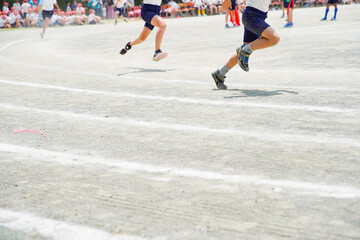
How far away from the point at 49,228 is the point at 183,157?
63.5 inches

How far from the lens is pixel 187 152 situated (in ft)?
15.4

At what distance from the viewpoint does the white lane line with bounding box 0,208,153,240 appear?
3012mm

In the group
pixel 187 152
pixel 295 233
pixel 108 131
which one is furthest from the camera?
pixel 108 131

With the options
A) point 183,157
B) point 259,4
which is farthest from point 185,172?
point 259,4

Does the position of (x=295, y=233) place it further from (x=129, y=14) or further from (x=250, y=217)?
(x=129, y=14)

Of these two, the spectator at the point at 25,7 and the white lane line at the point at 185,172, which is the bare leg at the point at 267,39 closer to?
the white lane line at the point at 185,172

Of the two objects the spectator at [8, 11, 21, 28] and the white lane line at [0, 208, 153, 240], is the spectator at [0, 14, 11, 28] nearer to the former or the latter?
the spectator at [8, 11, 21, 28]

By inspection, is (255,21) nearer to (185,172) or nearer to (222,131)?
(222,131)

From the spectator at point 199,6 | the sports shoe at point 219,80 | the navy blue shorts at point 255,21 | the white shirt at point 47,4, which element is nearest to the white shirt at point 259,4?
the navy blue shorts at point 255,21

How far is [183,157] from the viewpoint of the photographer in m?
4.53

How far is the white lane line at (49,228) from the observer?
3012mm

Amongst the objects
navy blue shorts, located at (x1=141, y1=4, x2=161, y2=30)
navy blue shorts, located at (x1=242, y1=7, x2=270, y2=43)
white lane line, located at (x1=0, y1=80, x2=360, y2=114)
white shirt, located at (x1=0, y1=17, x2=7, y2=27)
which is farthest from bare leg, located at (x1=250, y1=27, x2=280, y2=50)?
white shirt, located at (x1=0, y1=17, x2=7, y2=27)

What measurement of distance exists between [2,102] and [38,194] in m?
4.15

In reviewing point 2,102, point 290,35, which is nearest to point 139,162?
point 2,102
